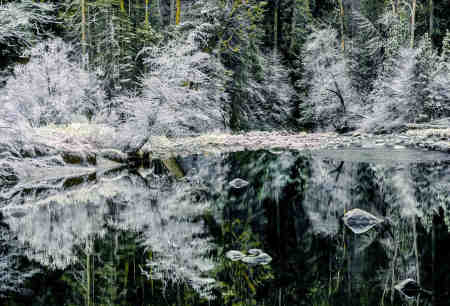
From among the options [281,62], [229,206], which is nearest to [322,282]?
[229,206]

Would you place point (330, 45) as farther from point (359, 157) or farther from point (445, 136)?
point (359, 157)

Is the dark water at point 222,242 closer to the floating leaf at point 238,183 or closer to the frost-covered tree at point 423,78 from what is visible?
the floating leaf at point 238,183

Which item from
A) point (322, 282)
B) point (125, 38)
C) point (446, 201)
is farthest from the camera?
point (125, 38)

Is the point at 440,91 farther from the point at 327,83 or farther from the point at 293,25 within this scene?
the point at 293,25

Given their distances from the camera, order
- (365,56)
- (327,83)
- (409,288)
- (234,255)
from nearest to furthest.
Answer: (409,288) < (234,255) < (327,83) < (365,56)

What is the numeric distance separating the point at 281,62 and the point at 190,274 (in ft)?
70.2

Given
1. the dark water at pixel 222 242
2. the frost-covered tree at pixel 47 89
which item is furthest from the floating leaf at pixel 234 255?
the frost-covered tree at pixel 47 89

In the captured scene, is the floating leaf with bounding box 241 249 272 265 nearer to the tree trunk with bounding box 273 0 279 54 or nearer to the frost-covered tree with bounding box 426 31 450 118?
the frost-covered tree with bounding box 426 31 450 118

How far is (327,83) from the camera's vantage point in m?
19.3

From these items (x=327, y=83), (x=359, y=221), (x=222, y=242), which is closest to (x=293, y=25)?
(x=327, y=83)

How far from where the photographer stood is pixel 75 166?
9.12m

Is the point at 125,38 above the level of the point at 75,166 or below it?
above

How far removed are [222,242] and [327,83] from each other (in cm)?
1673

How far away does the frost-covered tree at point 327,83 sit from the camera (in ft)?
63.1
